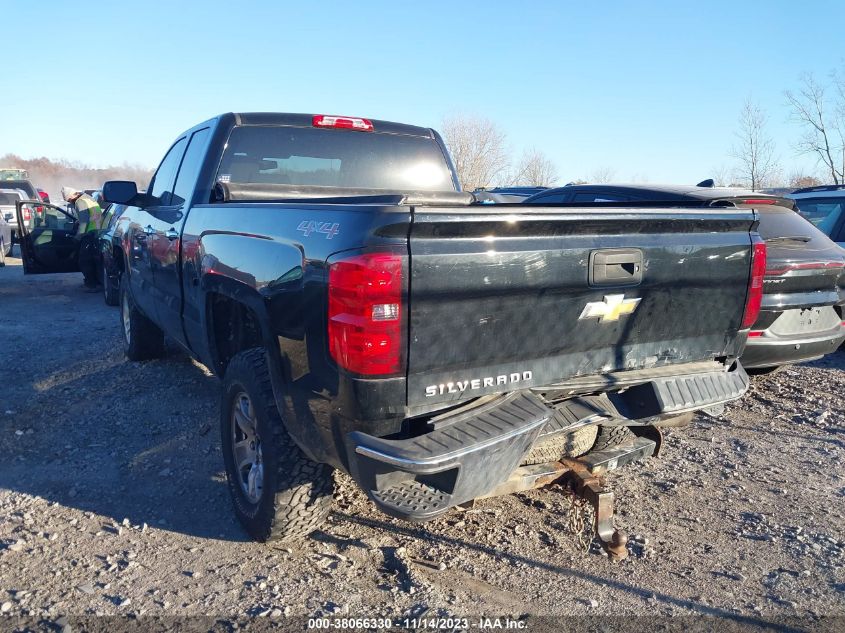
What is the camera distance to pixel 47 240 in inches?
420

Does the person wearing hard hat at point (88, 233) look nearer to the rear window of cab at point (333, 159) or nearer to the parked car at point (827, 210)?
the rear window of cab at point (333, 159)

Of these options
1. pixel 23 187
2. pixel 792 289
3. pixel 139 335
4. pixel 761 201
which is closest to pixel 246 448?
pixel 139 335

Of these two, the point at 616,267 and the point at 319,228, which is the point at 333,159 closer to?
the point at 319,228

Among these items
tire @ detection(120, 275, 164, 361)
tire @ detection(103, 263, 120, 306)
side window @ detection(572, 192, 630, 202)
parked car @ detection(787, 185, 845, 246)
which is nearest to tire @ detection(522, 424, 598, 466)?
side window @ detection(572, 192, 630, 202)

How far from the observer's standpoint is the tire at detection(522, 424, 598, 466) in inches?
127

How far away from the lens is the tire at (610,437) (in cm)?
366

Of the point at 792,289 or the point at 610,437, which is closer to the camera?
the point at 610,437

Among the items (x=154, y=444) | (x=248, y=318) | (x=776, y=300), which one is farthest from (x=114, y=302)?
(x=776, y=300)

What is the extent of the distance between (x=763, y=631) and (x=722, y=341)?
1.29 meters

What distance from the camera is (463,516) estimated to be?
3.64 m

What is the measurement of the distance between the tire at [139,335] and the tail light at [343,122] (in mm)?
2626

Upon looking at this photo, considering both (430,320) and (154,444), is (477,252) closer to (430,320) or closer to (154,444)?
(430,320)

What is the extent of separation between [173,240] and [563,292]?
9.13 ft

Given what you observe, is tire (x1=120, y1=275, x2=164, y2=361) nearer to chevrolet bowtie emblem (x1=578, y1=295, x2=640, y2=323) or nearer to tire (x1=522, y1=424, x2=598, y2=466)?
tire (x1=522, y1=424, x2=598, y2=466)
